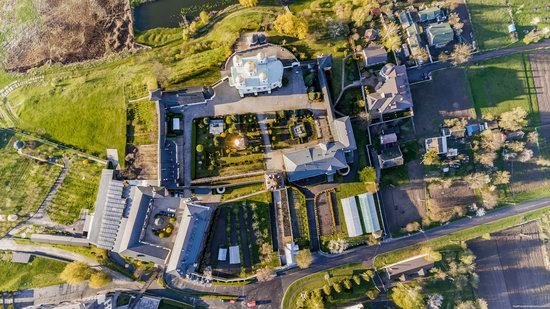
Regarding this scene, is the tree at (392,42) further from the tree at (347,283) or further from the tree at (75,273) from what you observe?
the tree at (75,273)

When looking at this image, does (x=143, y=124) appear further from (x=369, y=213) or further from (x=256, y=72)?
(x=369, y=213)

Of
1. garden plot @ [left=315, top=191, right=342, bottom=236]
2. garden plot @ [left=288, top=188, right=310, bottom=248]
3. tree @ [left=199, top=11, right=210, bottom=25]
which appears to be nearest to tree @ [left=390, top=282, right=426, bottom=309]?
garden plot @ [left=315, top=191, right=342, bottom=236]

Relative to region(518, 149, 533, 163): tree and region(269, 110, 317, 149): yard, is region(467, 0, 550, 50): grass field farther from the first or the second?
region(269, 110, 317, 149): yard

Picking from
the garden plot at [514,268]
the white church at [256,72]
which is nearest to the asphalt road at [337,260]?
the garden plot at [514,268]

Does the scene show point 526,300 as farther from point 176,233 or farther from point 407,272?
point 176,233

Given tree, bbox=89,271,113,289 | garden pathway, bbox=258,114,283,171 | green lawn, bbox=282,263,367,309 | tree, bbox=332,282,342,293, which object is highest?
garden pathway, bbox=258,114,283,171
